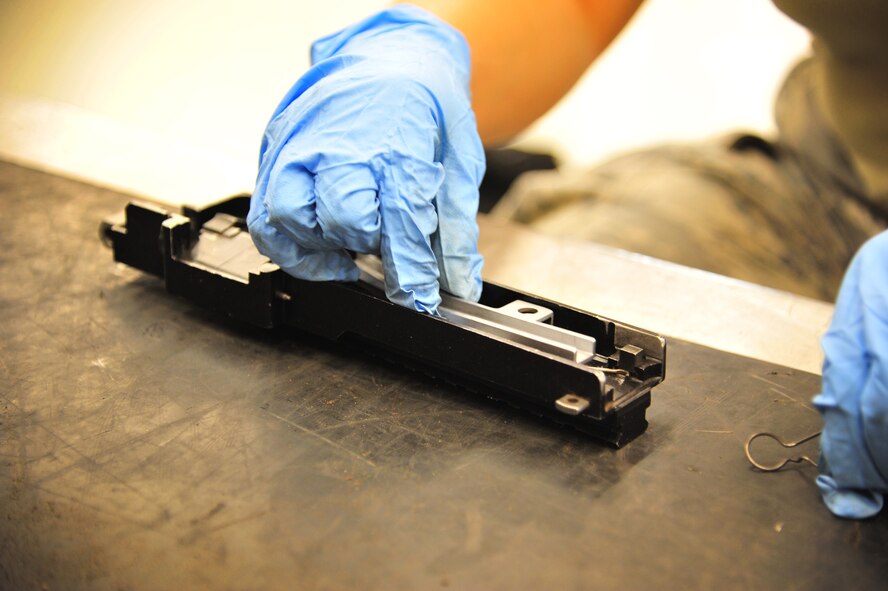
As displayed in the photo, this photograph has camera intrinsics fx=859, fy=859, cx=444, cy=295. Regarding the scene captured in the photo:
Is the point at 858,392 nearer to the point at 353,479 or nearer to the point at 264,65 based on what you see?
the point at 353,479

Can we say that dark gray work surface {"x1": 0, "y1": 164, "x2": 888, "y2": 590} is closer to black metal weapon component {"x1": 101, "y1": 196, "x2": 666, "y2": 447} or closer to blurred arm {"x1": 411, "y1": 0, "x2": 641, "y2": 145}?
black metal weapon component {"x1": 101, "y1": 196, "x2": 666, "y2": 447}

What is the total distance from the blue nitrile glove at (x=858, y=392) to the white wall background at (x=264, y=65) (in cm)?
174

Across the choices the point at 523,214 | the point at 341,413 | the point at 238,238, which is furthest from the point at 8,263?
the point at 523,214

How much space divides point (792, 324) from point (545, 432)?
555mm

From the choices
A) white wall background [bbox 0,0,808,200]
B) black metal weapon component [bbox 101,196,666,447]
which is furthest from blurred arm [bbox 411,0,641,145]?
white wall background [bbox 0,0,808,200]

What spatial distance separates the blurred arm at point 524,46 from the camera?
1592 mm

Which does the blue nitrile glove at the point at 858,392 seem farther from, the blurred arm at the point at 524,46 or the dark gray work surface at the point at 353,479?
the blurred arm at the point at 524,46

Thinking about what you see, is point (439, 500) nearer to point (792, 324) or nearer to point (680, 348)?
point (680, 348)

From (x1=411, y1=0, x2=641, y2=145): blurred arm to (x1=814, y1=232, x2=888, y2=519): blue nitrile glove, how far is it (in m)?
0.92

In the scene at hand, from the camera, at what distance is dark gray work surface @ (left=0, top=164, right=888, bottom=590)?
0.77 meters

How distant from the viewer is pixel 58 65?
9.44 ft

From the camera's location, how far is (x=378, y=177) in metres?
1.01

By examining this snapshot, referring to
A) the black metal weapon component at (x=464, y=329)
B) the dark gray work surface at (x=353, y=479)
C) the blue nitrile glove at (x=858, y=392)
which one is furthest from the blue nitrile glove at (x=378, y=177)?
the blue nitrile glove at (x=858, y=392)

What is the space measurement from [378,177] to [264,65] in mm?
1868
